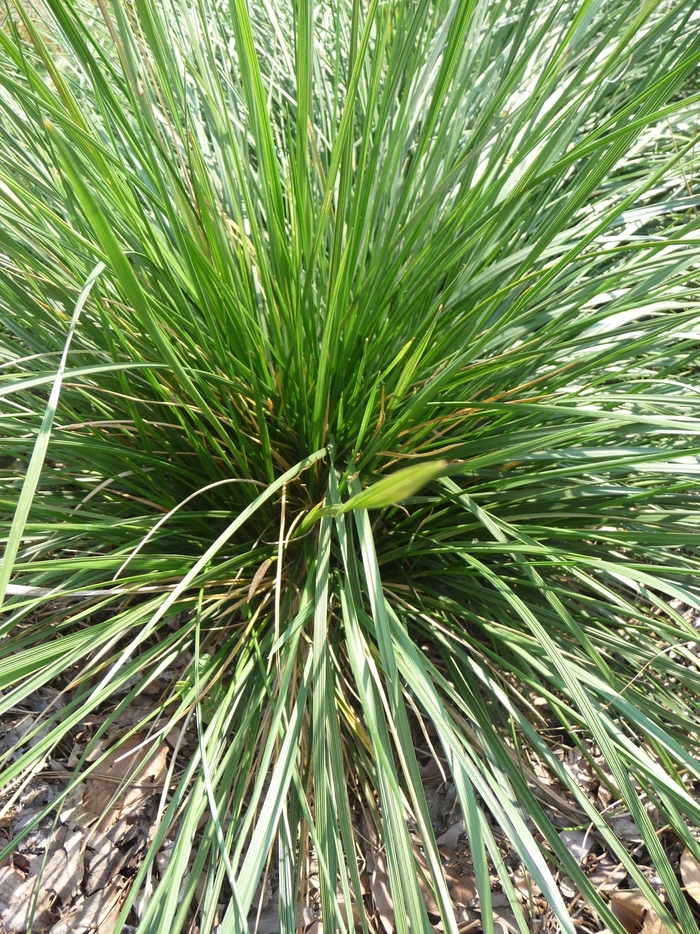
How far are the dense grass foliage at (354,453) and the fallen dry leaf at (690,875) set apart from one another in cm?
21

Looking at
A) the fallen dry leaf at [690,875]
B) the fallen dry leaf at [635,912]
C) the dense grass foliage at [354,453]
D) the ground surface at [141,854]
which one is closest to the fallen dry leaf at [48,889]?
the ground surface at [141,854]

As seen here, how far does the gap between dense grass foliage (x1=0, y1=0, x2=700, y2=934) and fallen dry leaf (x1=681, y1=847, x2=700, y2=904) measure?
0.67 ft

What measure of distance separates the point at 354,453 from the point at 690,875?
1174 millimetres

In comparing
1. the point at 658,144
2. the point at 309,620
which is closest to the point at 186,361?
the point at 309,620

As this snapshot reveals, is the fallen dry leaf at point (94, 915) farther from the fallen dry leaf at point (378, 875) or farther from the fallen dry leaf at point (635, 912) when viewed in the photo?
the fallen dry leaf at point (635, 912)

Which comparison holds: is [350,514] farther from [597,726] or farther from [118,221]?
[118,221]

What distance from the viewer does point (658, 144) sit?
2.16 m

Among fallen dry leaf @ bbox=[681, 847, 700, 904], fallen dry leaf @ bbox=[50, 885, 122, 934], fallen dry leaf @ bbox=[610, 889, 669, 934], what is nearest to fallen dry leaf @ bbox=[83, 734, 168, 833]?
fallen dry leaf @ bbox=[50, 885, 122, 934]

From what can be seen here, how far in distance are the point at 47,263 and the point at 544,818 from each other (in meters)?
1.38

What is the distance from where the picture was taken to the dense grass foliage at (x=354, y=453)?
A: 1.04 meters

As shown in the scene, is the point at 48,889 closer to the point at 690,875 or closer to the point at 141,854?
the point at 141,854

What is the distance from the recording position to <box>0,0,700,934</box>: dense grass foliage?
1.04 m

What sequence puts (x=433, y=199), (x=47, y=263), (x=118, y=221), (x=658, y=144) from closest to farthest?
(x=433, y=199) → (x=118, y=221) → (x=47, y=263) → (x=658, y=144)

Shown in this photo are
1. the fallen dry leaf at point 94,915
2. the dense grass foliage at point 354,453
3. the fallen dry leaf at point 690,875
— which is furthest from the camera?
the fallen dry leaf at point 690,875
